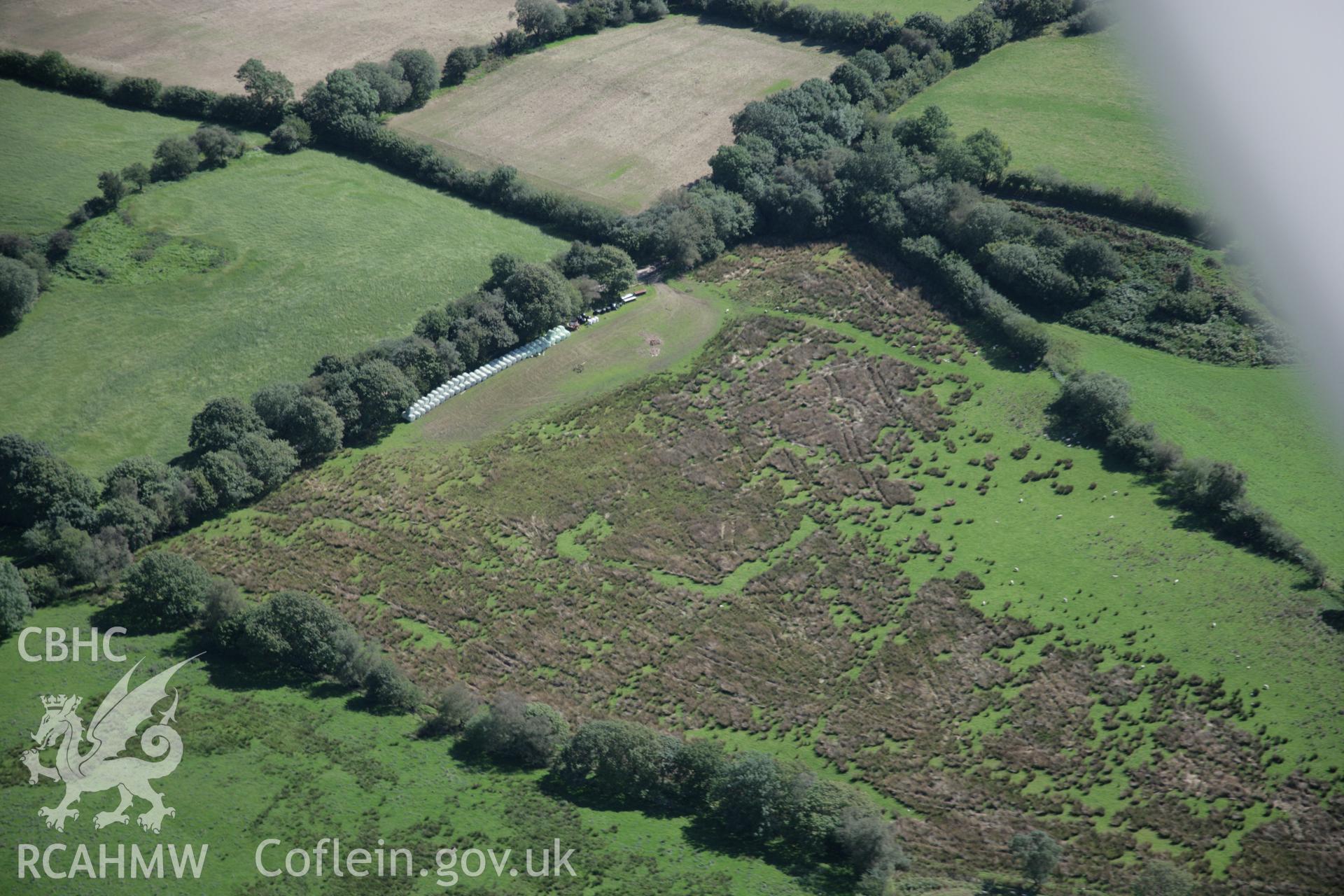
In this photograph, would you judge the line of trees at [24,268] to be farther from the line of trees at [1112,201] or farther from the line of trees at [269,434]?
the line of trees at [1112,201]

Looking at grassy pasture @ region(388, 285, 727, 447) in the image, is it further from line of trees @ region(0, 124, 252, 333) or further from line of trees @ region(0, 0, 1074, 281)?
line of trees @ region(0, 124, 252, 333)

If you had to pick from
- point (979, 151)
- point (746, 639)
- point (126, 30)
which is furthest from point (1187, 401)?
point (126, 30)

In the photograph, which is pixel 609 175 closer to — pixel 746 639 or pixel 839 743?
pixel 746 639

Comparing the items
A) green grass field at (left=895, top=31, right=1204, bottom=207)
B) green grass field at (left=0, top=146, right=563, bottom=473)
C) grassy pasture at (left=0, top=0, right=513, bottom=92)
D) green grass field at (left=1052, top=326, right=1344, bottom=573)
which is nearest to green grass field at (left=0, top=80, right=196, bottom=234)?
green grass field at (left=0, top=146, right=563, bottom=473)

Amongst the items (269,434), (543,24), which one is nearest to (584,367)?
(269,434)

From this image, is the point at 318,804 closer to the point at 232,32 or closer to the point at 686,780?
the point at 686,780
